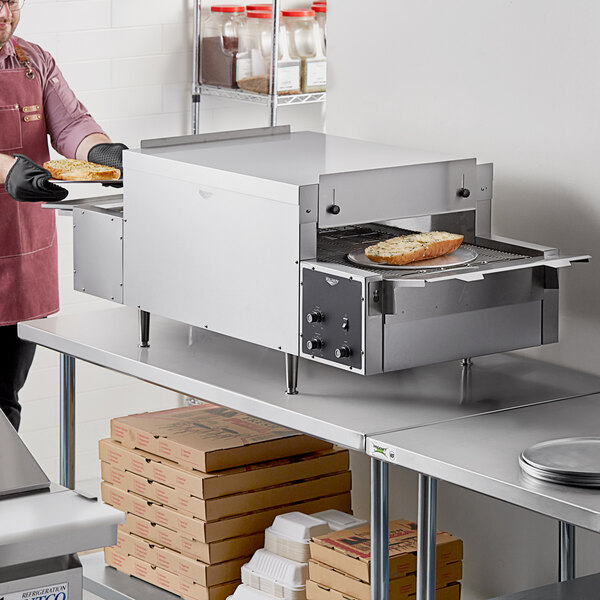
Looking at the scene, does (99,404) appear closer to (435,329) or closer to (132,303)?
(132,303)

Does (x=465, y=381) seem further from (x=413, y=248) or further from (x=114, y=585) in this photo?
(x=114, y=585)

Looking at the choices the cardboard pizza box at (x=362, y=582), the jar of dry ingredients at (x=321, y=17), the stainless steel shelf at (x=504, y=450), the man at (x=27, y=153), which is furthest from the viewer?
the jar of dry ingredients at (x=321, y=17)

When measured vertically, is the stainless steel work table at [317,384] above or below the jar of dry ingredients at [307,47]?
below

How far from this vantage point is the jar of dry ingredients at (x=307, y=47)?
392 centimetres

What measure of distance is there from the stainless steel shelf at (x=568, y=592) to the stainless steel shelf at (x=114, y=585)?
88 cm

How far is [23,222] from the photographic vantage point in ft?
10.5

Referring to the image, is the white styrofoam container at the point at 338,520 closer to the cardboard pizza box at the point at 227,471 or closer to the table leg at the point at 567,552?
the cardboard pizza box at the point at 227,471

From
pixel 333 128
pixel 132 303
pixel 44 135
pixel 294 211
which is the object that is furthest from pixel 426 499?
pixel 44 135

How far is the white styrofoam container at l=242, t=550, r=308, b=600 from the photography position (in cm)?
255

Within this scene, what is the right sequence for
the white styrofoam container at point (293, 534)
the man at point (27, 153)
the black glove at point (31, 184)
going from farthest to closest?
the man at point (27, 153) → the black glove at point (31, 184) → the white styrofoam container at point (293, 534)

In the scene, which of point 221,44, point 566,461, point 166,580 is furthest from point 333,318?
point 221,44

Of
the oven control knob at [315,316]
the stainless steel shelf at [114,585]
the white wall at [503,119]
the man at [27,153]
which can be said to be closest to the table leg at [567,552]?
the white wall at [503,119]

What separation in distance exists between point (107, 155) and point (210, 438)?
0.78 m

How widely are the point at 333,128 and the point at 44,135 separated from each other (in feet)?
2.49
